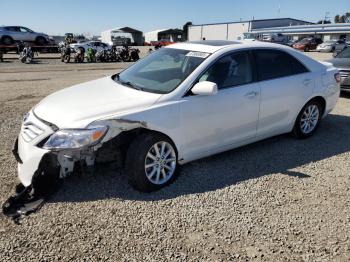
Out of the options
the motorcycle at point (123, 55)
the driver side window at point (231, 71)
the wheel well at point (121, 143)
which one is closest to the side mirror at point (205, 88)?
the driver side window at point (231, 71)

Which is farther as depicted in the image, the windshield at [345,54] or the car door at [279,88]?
the windshield at [345,54]

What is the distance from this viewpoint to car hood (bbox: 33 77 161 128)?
3.62m

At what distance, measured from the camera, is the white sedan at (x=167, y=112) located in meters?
3.59

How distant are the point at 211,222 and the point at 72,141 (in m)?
1.59

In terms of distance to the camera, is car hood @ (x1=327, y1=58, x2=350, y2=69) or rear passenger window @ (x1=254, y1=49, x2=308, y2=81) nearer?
rear passenger window @ (x1=254, y1=49, x2=308, y2=81)

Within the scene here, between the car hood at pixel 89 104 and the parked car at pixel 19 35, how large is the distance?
27.6 metres

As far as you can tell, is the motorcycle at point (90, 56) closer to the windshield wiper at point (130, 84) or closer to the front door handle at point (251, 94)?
the windshield wiper at point (130, 84)

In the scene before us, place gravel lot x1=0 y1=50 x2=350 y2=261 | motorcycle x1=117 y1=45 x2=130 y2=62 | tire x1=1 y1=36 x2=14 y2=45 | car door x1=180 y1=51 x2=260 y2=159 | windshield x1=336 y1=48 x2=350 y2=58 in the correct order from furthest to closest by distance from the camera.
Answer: tire x1=1 y1=36 x2=14 y2=45, motorcycle x1=117 y1=45 x2=130 y2=62, windshield x1=336 y1=48 x2=350 y2=58, car door x1=180 y1=51 x2=260 y2=159, gravel lot x1=0 y1=50 x2=350 y2=261

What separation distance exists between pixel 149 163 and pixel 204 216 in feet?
2.79

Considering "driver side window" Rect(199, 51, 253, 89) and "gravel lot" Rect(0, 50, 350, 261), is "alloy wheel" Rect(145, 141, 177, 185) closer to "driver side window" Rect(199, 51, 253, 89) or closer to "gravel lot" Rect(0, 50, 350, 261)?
"gravel lot" Rect(0, 50, 350, 261)

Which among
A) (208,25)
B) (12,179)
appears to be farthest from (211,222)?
(208,25)

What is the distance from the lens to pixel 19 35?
2925 cm

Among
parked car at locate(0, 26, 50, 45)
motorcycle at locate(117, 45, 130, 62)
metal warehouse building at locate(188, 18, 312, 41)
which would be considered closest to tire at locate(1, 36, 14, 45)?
parked car at locate(0, 26, 50, 45)

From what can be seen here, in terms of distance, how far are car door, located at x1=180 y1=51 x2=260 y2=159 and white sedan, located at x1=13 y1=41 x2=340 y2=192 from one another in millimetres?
13
